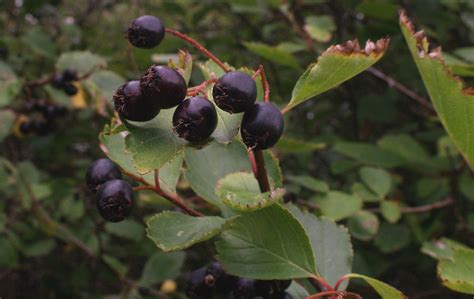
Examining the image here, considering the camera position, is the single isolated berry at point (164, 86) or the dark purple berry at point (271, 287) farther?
the dark purple berry at point (271, 287)

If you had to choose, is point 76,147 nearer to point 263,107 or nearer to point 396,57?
point 396,57

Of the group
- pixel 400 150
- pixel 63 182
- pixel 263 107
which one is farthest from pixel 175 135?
pixel 63 182

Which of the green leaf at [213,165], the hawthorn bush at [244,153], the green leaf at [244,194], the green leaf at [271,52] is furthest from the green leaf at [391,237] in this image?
the green leaf at [244,194]

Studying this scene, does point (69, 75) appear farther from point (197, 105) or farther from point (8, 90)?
point (197, 105)

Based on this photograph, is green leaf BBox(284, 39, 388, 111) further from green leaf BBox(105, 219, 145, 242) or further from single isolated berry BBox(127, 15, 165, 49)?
green leaf BBox(105, 219, 145, 242)

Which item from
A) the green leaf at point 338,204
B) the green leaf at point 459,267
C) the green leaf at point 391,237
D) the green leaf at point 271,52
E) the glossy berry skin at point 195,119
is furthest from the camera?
the green leaf at point 391,237

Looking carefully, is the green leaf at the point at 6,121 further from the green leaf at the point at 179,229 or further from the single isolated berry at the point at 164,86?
the single isolated berry at the point at 164,86

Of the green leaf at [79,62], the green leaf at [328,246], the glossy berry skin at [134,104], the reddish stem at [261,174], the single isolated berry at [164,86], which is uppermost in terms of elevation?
the single isolated berry at [164,86]
